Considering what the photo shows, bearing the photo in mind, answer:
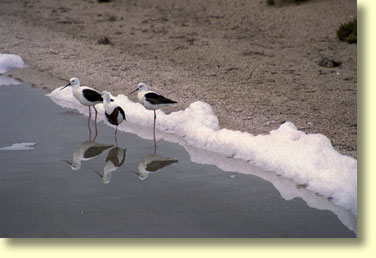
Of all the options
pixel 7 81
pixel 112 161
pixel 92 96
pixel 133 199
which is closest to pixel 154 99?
pixel 92 96

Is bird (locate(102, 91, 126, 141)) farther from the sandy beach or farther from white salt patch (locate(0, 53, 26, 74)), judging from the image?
white salt patch (locate(0, 53, 26, 74))

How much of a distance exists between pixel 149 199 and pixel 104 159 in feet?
4.06

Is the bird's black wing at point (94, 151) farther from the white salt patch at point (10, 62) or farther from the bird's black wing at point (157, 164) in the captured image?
the white salt patch at point (10, 62)

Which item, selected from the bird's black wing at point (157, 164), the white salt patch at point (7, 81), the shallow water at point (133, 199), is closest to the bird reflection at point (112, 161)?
the shallow water at point (133, 199)

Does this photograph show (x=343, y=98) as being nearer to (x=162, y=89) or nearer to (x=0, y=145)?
(x=162, y=89)

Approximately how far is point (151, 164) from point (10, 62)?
5.02 meters

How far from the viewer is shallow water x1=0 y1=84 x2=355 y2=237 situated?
4.58 metres

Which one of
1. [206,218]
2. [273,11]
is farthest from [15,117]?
[273,11]

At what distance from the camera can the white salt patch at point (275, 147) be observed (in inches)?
206

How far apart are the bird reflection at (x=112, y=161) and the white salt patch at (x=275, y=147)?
2.10 ft

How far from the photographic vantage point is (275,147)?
6.07 metres

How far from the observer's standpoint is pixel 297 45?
464 inches

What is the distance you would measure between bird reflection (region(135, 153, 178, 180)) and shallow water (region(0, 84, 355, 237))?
4 centimetres

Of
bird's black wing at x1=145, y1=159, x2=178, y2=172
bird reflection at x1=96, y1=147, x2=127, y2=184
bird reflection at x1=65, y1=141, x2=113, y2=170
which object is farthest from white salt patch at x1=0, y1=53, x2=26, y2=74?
bird's black wing at x1=145, y1=159, x2=178, y2=172
